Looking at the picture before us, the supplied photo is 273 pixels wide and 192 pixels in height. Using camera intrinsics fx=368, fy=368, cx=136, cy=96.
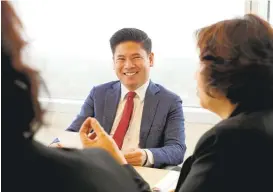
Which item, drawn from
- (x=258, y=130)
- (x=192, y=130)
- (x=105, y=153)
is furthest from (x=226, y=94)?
(x=192, y=130)

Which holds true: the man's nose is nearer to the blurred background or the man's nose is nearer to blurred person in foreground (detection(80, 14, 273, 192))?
the blurred background

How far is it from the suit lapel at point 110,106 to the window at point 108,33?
84 centimetres

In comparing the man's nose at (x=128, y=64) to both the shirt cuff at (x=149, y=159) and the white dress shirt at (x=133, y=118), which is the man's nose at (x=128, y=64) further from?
the shirt cuff at (x=149, y=159)

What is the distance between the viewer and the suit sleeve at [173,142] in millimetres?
1918

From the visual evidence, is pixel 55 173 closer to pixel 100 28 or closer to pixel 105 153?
pixel 105 153

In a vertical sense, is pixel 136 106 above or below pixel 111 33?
below

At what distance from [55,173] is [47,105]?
12 cm

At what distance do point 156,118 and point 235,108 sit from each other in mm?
1035

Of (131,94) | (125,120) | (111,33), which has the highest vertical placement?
(111,33)

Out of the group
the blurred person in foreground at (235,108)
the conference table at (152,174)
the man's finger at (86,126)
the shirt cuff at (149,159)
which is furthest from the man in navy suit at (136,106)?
the blurred person in foreground at (235,108)

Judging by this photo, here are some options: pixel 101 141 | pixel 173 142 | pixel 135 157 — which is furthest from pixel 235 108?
pixel 173 142

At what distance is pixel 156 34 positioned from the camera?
3039 millimetres

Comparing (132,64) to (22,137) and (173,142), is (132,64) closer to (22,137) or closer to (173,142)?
(173,142)

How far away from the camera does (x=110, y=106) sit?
2275mm
